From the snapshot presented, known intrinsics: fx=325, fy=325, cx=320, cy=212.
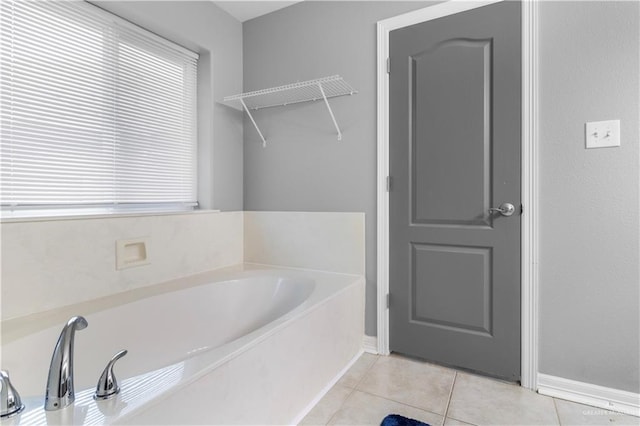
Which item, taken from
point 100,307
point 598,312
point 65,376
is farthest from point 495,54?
point 100,307

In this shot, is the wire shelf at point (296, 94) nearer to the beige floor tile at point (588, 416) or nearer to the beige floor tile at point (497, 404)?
the beige floor tile at point (497, 404)

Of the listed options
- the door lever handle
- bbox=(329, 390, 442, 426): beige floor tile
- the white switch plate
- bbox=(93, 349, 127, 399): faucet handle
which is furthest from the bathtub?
the white switch plate

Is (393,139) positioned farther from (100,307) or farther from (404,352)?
(100,307)

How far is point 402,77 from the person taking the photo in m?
1.91

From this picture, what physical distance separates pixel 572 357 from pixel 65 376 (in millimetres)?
1990

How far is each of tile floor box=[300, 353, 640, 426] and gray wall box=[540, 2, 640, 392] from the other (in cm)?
18

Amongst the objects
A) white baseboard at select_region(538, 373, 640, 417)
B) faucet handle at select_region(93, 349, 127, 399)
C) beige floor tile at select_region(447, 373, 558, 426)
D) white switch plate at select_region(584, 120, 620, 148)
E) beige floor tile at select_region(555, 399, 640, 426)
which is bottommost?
beige floor tile at select_region(555, 399, 640, 426)

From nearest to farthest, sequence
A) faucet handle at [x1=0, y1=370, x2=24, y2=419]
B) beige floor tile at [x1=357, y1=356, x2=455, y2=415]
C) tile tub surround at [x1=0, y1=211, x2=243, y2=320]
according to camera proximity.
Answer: faucet handle at [x1=0, y1=370, x2=24, y2=419], tile tub surround at [x1=0, y1=211, x2=243, y2=320], beige floor tile at [x1=357, y1=356, x2=455, y2=415]

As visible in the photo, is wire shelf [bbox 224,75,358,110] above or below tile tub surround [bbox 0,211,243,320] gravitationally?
above

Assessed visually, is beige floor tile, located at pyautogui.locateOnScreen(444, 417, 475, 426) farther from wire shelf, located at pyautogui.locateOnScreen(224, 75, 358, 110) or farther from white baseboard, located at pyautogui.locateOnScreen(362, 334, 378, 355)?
wire shelf, located at pyautogui.locateOnScreen(224, 75, 358, 110)

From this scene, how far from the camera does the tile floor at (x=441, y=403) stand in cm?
140

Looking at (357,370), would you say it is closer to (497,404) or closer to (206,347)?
(497,404)

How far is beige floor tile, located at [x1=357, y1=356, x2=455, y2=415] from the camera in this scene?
1536 mm

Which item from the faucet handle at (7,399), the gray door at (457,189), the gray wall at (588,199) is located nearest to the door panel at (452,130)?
the gray door at (457,189)
